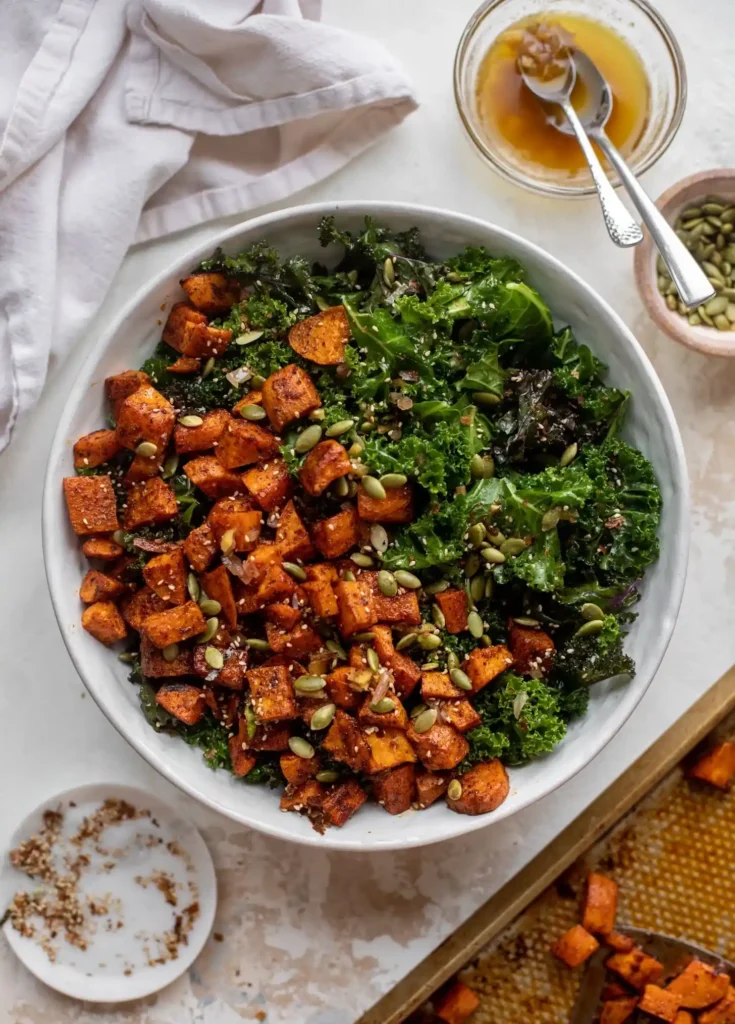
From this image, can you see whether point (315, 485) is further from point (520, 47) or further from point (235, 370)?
point (520, 47)

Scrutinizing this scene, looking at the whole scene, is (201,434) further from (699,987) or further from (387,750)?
(699,987)

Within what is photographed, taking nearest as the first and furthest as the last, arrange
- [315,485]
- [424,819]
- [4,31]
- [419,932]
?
1. [315,485]
2. [424,819]
3. [4,31]
4. [419,932]

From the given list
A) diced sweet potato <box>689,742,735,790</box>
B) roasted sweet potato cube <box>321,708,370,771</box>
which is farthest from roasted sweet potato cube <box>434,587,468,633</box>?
diced sweet potato <box>689,742,735,790</box>

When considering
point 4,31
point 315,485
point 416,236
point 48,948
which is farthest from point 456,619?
point 4,31

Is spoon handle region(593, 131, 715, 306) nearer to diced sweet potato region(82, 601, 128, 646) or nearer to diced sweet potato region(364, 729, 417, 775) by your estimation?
diced sweet potato region(364, 729, 417, 775)

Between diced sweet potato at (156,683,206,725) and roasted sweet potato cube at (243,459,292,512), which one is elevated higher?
roasted sweet potato cube at (243,459,292,512)

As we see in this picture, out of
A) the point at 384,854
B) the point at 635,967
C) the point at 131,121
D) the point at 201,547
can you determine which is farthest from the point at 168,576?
the point at 635,967

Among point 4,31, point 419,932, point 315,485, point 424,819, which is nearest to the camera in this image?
point 315,485
